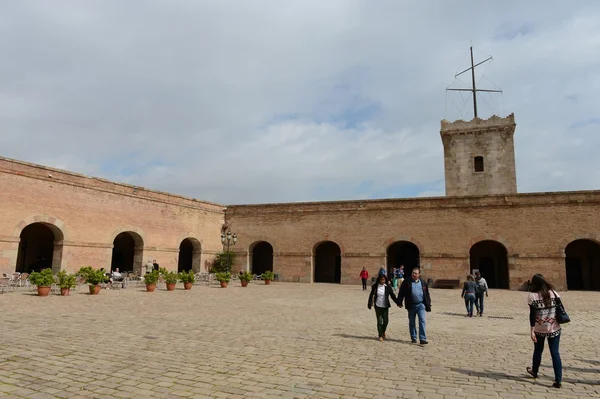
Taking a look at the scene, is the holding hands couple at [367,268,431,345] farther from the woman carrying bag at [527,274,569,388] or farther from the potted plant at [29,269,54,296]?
the potted plant at [29,269,54,296]

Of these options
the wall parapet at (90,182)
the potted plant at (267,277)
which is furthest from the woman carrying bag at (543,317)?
the wall parapet at (90,182)

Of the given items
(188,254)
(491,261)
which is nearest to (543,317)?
(491,261)

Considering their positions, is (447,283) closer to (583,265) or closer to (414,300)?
(583,265)

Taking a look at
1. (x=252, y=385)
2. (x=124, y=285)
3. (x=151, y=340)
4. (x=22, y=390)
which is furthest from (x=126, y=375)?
(x=124, y=285)

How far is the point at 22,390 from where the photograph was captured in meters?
4.67

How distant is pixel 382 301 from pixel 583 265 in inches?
855

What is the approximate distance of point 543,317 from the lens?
5473 millimetres

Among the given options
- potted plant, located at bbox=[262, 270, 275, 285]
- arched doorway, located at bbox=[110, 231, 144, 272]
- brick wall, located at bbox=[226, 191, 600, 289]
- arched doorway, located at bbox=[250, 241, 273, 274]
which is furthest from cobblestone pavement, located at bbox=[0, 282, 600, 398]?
arched doorway, located at bbox=[250, 241, 273, 274]

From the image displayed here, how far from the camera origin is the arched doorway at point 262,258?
3002cm

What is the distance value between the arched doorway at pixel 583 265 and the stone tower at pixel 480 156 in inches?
279

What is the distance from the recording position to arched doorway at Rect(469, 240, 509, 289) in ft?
80.0

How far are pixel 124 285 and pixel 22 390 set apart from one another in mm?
14990

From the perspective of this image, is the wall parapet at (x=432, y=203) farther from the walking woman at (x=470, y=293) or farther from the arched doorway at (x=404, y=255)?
the walking woman at (x=470, y=293)

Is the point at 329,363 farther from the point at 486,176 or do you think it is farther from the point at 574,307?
the point at 486,176
